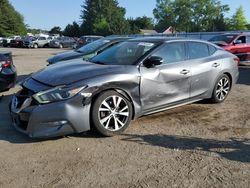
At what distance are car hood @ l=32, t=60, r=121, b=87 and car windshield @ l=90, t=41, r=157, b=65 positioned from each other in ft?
1.06

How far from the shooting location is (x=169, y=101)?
6.49 meters

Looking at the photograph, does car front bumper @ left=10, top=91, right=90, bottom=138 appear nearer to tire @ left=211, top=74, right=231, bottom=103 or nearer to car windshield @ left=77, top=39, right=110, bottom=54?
tire @ left=211, top=74, right=231, bottom=103

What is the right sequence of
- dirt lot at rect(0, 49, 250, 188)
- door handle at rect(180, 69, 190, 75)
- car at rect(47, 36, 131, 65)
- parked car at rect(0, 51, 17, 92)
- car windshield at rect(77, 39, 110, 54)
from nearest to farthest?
dirt lot at rect(0, 49, 250, 188), door handle at rect(180, 69, 190, 75), parked car at rect(0, 51, 17, 92), car at rect(47, 36, 131, 65), car windshield at rect(77, 39, 110, 54)

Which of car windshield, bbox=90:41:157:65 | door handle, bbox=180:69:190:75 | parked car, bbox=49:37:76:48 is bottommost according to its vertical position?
parked car, bbox=49:37:76:48

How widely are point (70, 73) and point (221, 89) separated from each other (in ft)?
11.6

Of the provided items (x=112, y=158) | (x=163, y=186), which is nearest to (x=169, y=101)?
(x=112, y=158)

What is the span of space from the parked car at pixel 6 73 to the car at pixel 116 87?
2922 millimetres

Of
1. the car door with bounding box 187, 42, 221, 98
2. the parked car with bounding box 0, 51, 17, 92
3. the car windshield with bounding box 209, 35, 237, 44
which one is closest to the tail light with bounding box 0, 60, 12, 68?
the parked car with bounding box 0, 51, 17, 92

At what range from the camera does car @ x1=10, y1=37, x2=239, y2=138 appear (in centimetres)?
527

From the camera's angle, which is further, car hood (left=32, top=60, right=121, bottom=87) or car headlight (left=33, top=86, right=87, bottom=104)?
car hood (left=32, top=60, right=121, bottom=87)

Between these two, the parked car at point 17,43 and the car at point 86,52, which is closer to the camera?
the car at point 86,52

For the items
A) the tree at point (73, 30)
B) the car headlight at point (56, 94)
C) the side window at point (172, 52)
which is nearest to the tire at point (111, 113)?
the car headlight at point (56, 94)

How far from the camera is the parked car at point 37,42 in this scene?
43.4m

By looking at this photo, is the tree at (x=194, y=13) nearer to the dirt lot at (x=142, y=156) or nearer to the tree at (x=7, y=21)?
the tree at (x=7, y=21)
